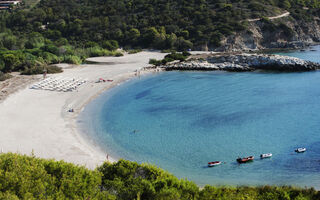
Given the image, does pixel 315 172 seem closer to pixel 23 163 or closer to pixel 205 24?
pixel 23 163

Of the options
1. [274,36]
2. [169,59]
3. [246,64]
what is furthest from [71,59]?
[274,36]

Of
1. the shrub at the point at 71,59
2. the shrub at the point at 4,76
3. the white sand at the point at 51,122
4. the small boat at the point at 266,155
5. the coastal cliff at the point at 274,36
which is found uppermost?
the coastal cliff at the point at 274,36

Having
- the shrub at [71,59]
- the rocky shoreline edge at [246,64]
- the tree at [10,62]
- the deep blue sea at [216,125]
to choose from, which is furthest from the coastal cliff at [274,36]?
the tree at [10,62]

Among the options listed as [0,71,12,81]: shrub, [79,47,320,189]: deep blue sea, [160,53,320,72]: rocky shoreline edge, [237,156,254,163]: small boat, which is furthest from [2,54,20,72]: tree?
[237,156,254,163]: small boat

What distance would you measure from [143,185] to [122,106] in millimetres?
29784

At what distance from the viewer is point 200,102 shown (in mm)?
50812

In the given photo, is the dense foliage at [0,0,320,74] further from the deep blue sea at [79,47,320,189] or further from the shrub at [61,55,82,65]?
the deep blue sea at [79,47,320,189]

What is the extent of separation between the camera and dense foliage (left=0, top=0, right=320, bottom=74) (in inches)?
3669

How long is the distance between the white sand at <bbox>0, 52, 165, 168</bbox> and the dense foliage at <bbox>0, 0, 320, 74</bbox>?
81.0 feet

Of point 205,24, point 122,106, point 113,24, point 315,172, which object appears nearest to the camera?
point 315,172

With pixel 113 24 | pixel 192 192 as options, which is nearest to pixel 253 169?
pixel 192 192

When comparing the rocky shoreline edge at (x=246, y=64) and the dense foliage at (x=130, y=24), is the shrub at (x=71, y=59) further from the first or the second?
the rocky shoreline edge at (x=246, y=64)

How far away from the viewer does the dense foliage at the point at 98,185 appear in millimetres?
20094

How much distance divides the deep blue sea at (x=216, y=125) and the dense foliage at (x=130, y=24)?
33.0 meters
